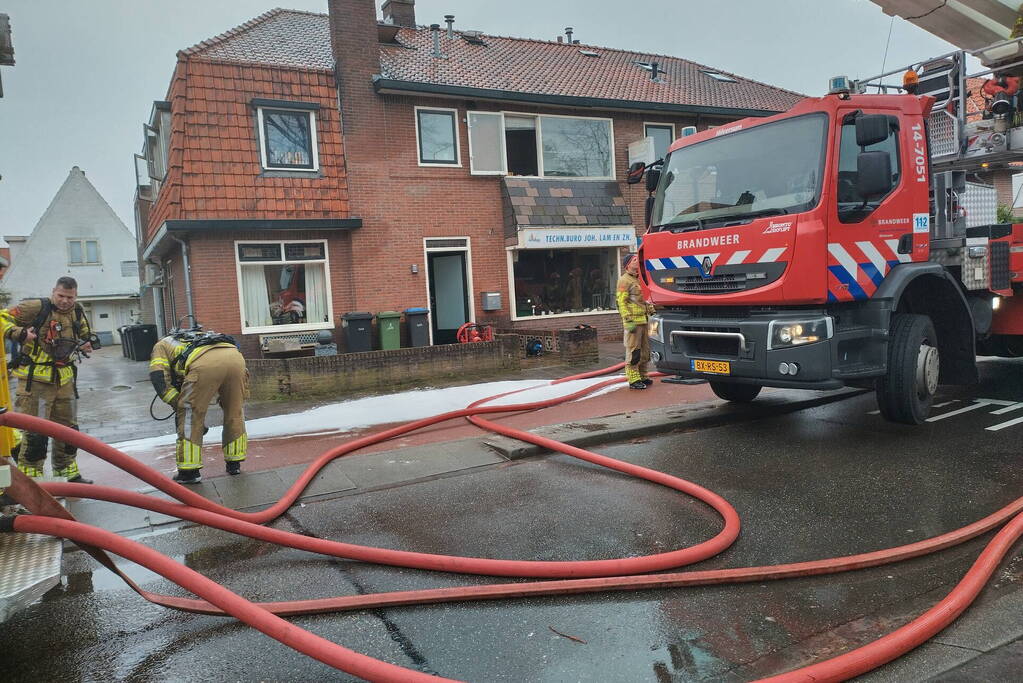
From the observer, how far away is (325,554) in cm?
399

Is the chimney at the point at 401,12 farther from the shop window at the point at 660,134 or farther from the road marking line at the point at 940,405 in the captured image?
the road marking line at the point at 940,405

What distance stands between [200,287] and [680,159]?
9511mm

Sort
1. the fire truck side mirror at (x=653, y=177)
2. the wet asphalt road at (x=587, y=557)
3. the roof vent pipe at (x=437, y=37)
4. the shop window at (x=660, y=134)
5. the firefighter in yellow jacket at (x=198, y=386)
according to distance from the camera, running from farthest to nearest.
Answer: the shop window at (x=660, y=134) < the roof vent pipe at (x=437, y=37) < the fire truck side mirror at (x=653, y=177) < the firefighter in yellow jacket at (x=198, y=386) < the wet asphalt road at (x=587, y=557)

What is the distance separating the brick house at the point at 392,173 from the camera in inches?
513

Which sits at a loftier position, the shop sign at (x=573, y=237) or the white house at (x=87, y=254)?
the white house at (x=87, y=254)

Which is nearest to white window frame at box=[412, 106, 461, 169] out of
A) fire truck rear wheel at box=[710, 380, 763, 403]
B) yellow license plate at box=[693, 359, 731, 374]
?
fire truck rear wheel at box=[710, 380, 763, 403]

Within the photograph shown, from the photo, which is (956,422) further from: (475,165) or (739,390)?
(475,165)

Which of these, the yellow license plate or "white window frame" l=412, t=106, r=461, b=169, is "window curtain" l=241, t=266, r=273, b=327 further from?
the yellow license plate

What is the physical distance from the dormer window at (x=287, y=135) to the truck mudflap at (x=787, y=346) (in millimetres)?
9706

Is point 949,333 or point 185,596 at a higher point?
point 949,333

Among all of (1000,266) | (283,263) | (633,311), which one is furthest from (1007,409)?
(283,263)

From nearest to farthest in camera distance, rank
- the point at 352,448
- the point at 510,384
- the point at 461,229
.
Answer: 1. the point at 352,448
2. the point at 510,384
3. the point at 461,229

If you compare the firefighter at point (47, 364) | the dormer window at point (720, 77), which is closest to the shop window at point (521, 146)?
the dormer window at point (720, 77)

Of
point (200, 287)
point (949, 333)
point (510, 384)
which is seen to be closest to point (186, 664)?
point (949, 333)
